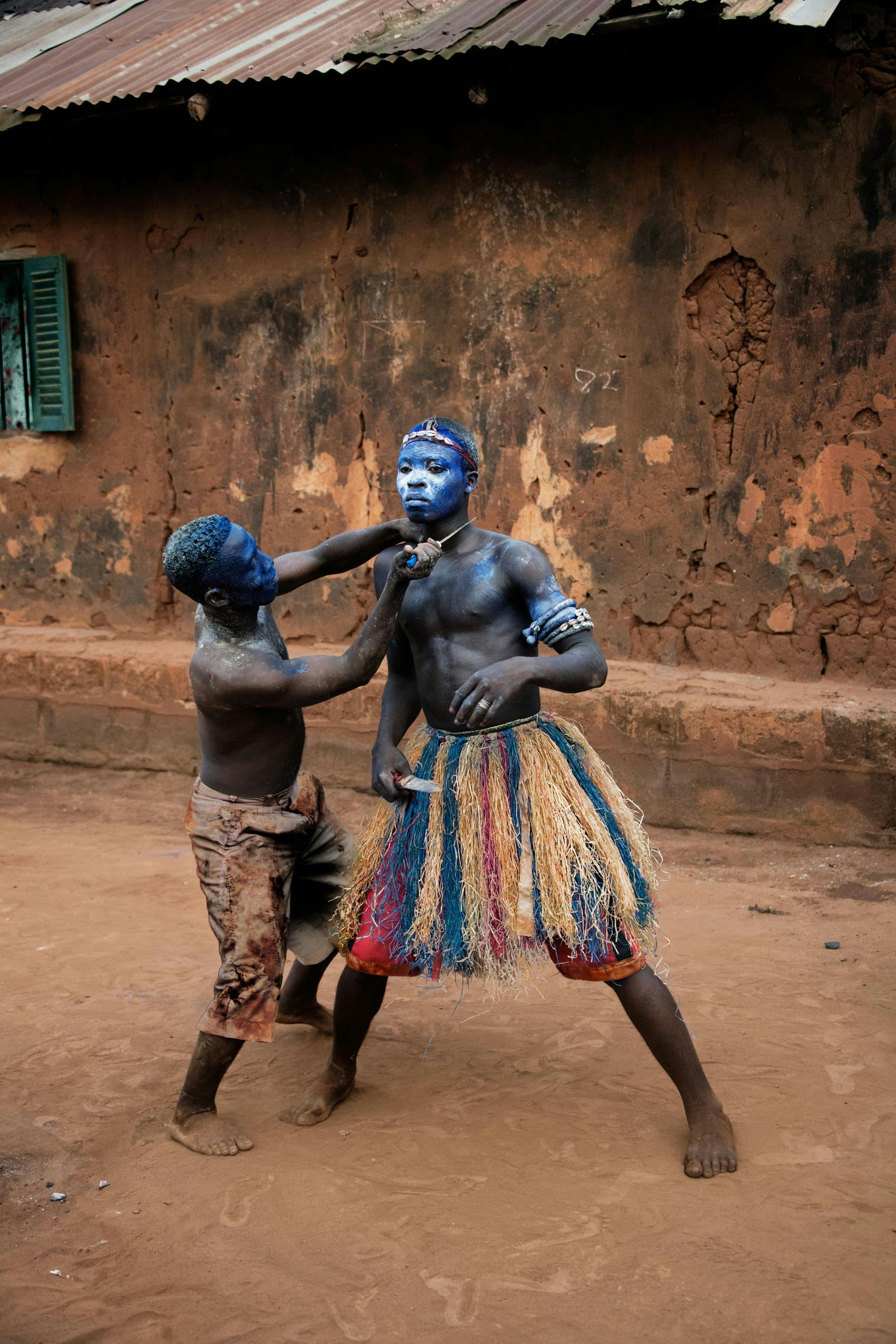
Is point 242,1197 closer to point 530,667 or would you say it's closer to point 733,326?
point 530,667

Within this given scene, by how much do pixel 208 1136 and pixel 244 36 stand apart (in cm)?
630

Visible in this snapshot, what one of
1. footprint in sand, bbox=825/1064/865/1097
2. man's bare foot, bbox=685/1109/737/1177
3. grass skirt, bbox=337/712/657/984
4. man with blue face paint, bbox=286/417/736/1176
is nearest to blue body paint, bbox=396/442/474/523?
man with blue face paint, bbox=286/417/736/1176

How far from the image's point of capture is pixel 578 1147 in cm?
307

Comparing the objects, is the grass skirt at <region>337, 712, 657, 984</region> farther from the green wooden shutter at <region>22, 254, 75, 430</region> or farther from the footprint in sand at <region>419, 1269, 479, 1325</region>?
the green wooden shutter at <region>22, 254, 75, 430</region>

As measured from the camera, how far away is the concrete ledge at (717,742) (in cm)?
548

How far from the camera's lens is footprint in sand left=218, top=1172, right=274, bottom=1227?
9.21 feet

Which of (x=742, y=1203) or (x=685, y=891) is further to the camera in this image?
(x=685, y=891)

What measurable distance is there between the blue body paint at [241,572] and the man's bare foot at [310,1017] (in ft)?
4.61

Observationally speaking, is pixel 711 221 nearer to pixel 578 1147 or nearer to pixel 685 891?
pixel 685 891

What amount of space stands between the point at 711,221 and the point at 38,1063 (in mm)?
4761

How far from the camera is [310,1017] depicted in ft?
→ 12.3

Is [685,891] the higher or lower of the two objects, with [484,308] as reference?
lower

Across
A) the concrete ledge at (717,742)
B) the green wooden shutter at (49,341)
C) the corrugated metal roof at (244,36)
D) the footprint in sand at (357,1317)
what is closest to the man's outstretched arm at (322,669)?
the footprint in sand at (357,1317)

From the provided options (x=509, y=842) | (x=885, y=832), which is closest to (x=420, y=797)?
(x=509, y=842)
